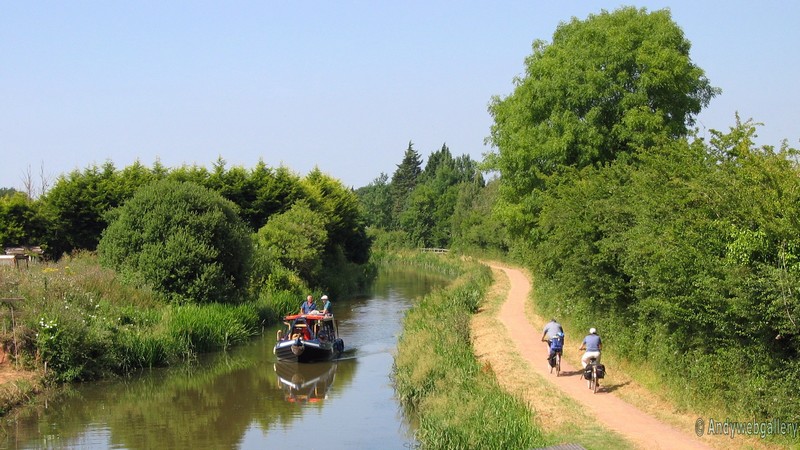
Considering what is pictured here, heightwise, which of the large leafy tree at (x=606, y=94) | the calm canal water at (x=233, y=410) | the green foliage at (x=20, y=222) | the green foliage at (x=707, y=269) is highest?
the large leafy tree at (x=606, y=94)

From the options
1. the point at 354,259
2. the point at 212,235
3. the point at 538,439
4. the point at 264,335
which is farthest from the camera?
the point at 354,259

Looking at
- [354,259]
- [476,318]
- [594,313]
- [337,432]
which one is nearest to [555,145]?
[476,318]

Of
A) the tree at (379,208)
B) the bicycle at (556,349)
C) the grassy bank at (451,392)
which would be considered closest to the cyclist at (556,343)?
the bicycle at (556,349)

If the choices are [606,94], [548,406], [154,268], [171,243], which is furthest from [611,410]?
[154,268]

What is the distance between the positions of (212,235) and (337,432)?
53.7 ft

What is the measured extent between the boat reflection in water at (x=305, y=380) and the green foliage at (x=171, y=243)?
590 cm

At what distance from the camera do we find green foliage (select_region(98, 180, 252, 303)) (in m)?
33.9

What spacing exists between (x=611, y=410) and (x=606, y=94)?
62.2ft

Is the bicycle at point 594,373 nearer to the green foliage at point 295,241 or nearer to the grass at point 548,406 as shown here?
the grass at point 548,406

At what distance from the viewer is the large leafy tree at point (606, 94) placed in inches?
1304

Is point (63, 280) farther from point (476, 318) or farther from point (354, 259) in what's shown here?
point (354, 259)

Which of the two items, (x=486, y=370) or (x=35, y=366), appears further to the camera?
(x=35, y=366)

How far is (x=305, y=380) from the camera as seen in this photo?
28.8 m

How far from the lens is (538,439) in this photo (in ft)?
48.6
